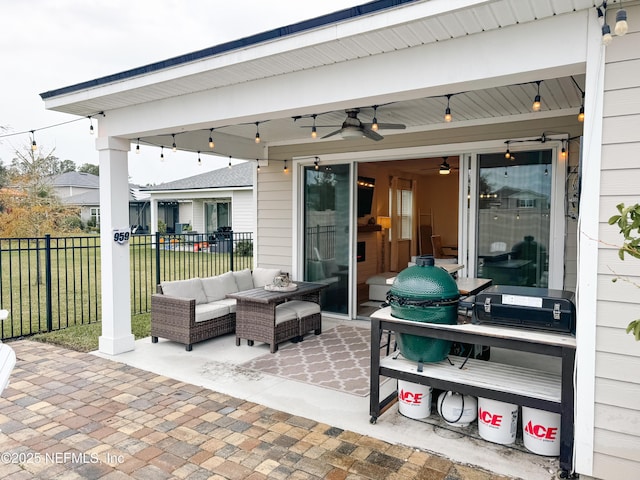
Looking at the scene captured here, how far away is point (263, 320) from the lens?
489cm

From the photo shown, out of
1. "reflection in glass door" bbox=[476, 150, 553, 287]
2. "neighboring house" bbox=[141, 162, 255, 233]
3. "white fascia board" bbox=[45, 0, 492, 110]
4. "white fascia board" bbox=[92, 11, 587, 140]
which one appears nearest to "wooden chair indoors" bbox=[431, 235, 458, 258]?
"reflection in glass door" bbox=[476, 150, 553, 287]

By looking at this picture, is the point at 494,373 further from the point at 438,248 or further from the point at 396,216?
the point at 438,248

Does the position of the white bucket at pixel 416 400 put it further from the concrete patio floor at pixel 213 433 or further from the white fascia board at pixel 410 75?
the white fascia board at pixel 410 75

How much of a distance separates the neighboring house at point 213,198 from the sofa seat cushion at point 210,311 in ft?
27.9

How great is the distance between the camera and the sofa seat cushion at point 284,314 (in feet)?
16.3

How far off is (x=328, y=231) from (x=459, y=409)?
3.87 metres

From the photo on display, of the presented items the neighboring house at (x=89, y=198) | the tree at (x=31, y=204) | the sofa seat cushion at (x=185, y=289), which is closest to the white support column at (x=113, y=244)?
the sofa seat cushion at (x=185, y=289)

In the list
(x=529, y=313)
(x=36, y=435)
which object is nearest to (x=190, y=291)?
(x=36, y=435)

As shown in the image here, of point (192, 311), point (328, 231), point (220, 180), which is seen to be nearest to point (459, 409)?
point (192, 311)

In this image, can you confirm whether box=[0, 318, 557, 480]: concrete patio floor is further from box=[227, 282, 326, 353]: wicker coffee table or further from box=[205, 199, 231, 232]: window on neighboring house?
box=[205, 199, 231, 232]: window on neighboring house

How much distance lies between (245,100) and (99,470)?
117 inches

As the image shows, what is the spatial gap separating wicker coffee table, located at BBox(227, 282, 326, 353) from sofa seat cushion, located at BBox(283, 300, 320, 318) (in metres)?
0.14

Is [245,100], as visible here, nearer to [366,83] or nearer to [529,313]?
[366,83]

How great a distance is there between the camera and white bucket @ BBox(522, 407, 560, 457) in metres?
2.67
